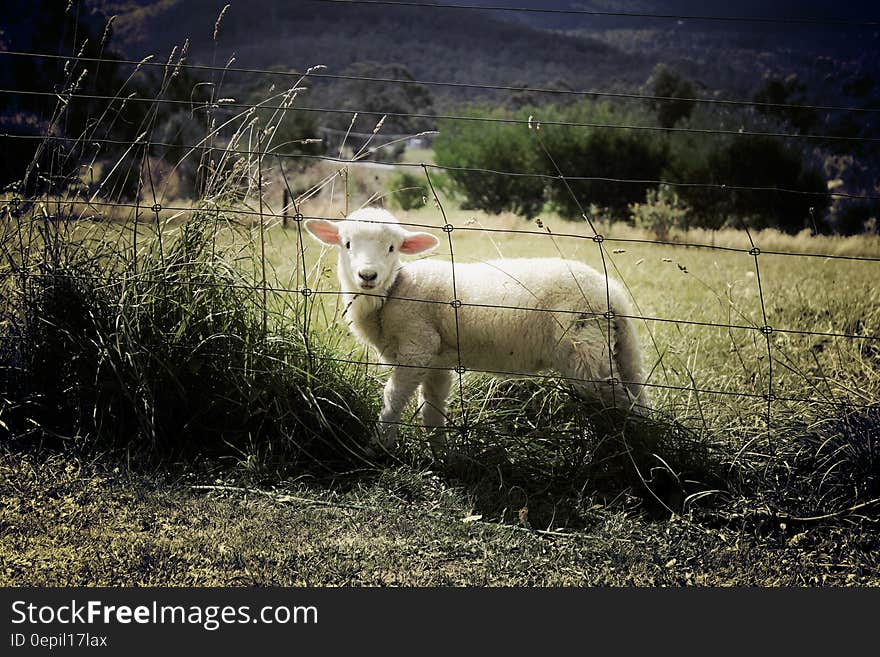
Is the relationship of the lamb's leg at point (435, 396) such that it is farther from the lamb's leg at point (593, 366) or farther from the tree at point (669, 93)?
the tree at point (669, 93)

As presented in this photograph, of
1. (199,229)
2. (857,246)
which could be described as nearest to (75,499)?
(199,229)

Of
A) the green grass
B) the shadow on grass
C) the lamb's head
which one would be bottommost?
the green grass

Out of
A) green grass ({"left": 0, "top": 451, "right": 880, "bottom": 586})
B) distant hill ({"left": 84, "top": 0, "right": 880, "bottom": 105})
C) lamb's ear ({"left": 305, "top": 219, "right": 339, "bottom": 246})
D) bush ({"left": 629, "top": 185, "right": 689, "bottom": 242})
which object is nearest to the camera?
green grass ({"left": 0, "top": 451, "right": 880, "bottom": 586})

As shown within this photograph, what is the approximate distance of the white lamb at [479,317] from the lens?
3.80 meters

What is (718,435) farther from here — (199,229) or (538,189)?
(538,189)

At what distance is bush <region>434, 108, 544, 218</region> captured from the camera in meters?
16.7

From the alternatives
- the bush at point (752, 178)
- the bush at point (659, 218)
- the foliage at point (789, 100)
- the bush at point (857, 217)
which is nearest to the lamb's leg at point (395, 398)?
the bush at point (659, 218)

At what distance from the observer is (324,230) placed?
389 cm

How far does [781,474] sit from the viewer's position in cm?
368

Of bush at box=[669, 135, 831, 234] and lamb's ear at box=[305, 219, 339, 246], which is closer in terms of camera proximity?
lamb's ear at box=[305, 219, 339, 246]

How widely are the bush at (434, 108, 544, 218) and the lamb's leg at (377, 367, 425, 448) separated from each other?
1241cm

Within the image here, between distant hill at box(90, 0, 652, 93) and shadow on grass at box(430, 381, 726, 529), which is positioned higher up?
distant hill at box(90, 0, 652, 93)

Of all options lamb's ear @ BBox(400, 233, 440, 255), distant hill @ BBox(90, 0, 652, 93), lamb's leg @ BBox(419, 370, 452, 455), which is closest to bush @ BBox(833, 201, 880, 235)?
lamb's leg @ BBox(419, 370, 452, 455)

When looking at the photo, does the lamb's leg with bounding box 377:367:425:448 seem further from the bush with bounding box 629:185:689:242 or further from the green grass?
the bush with bounding box 629:185:689:242
